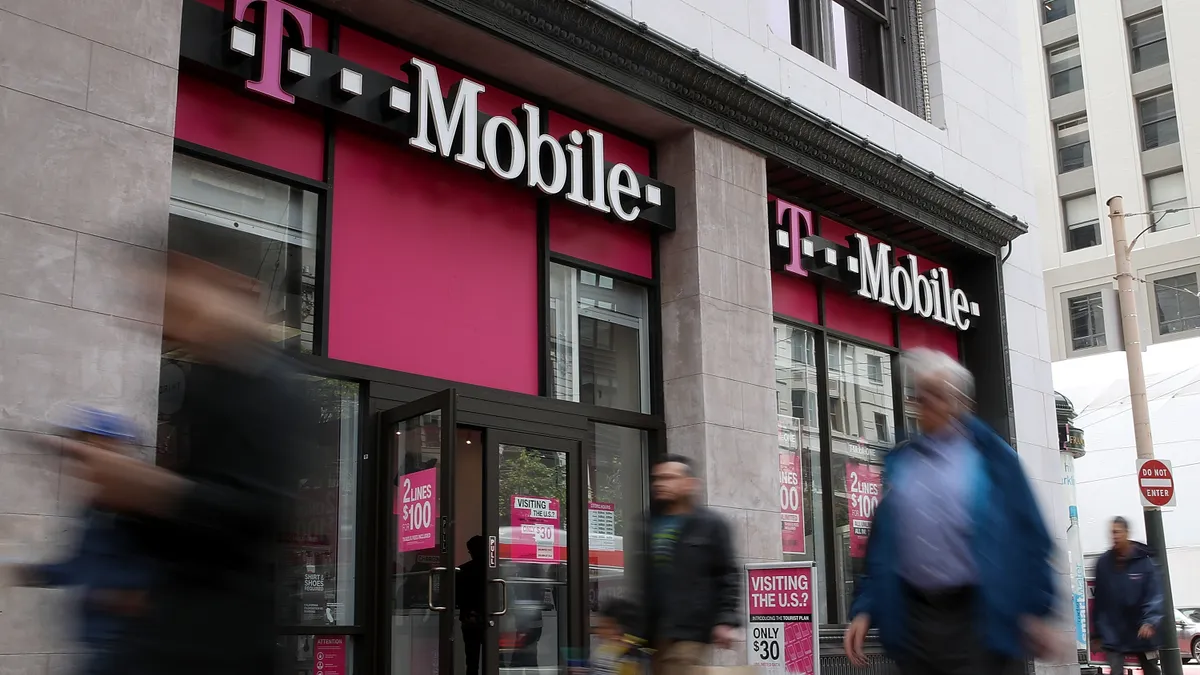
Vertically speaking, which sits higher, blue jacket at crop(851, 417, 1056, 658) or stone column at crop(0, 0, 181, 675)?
stone column at crop(0, 0, 181, 675)

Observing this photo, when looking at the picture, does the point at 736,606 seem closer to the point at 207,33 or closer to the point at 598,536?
the point at 598,536

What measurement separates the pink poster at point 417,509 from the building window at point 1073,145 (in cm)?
3774

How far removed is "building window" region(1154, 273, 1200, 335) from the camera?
120ft

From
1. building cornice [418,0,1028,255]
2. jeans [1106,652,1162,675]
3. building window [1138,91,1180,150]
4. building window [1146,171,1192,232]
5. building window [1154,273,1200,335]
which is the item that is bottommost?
jeans [1106,652,1162,675]

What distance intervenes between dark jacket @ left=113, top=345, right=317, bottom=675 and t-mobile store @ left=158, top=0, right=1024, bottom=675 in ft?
11.1

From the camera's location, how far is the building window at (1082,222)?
40.3m

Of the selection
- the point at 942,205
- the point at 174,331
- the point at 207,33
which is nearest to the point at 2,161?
the point at 207,33

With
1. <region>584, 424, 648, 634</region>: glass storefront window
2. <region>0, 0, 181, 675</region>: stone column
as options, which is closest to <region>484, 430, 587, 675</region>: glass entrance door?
<region>584, 424, 648, 634</region>: glass storefront window

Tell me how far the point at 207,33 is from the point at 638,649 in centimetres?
499

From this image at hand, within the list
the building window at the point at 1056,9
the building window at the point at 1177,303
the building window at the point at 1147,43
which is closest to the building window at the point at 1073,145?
the building window at the point at 1147,43

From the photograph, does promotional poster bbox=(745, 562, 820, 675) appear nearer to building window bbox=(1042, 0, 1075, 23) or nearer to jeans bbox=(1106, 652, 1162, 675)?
jeans bbox=(1106, 652, 1162, 675)

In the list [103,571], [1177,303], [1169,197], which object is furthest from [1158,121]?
[103,571]

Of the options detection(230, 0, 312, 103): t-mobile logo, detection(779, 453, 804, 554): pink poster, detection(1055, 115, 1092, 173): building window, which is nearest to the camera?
detection(230, 0, 312, 103): t-mobile logo

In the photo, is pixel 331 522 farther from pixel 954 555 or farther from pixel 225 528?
pixel 225 528
